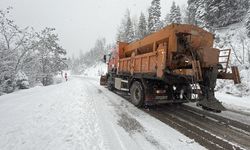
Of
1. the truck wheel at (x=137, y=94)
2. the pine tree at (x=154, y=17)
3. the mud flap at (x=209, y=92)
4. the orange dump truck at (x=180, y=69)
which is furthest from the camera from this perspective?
the pine tree at (x=154, y=17)

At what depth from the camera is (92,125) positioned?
566cm

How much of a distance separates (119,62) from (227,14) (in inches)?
822

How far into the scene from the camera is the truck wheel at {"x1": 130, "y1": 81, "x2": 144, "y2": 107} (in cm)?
840

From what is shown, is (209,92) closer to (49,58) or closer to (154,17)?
(49,58)

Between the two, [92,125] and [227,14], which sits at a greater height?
[227,14]

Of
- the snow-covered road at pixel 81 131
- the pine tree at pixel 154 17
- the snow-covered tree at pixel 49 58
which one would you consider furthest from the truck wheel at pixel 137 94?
the pine tree at pixel 154 17

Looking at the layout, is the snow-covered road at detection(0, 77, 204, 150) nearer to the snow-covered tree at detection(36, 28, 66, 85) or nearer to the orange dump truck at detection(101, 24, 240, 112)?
the orange dump truck at detection(101, 24, 240, 112)

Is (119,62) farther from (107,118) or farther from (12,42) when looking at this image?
(12,42)

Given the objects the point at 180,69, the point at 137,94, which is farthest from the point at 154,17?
the point at 180,69

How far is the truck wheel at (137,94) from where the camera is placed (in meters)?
8.40

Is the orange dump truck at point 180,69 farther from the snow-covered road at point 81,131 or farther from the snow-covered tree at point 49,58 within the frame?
the snow-covered tree at point 49,58

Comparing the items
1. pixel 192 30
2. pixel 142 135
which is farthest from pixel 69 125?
pixel 192 30

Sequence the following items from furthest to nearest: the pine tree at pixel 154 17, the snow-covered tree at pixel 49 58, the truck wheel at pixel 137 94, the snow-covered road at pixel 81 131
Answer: the pine tree at pixel 154 17
the snow-covered tree at pixel 49 58
the truck wheel at pixel 137 94
the snow-covered road at pixel 81 131

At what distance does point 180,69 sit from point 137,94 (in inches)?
107
